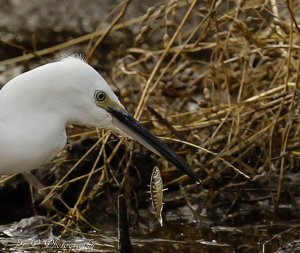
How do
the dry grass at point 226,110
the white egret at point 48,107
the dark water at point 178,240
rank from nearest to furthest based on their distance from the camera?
the white egret at point 48,107 → the dark water at point 178,240 → the dry grass at point 226,110

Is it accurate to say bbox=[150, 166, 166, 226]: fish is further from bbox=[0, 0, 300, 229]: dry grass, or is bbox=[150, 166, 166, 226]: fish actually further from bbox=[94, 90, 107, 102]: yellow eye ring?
bbox=[0, 0, 300, 229]: dry grass

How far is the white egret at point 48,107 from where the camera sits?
4.30 meters

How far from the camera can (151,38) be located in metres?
9.30

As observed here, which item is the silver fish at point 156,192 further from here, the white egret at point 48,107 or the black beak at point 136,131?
the white egret at point 48,107

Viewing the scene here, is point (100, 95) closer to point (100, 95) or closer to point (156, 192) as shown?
point (100, 95)

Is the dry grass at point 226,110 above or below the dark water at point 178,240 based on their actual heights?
above

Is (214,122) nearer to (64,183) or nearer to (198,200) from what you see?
(198,200)

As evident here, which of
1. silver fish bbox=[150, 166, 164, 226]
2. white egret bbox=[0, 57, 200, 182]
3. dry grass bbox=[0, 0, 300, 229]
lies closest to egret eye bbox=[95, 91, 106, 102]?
white egret bbox=[0, 57, 200, 182]

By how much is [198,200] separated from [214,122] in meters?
0.44

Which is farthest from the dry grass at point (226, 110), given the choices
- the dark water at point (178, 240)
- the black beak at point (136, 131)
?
the black beak at point (136, 131)

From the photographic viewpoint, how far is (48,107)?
14.3 ft

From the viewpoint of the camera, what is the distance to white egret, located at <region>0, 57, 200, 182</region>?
4.30 m

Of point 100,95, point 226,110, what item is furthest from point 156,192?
point 226,110

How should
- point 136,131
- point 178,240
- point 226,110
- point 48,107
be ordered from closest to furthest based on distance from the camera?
1. point 48,107
2. point 136,131
3. point 178,240
4. point 226,110
